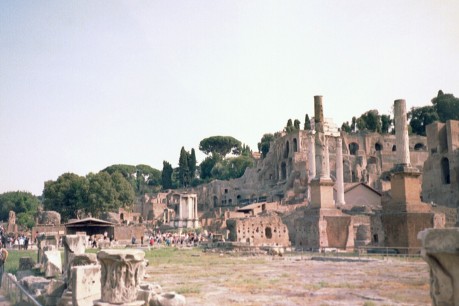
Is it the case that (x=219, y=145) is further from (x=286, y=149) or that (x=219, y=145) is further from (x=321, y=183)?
(x=321, y=183)

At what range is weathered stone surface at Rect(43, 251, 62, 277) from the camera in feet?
46.9

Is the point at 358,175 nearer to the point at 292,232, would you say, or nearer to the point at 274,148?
the point at 274,148

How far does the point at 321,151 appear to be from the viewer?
1006 inches

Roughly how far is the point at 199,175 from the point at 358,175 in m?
48.7

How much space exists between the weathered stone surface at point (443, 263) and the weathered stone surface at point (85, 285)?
6.26m

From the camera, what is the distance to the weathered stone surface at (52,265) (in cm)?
1430

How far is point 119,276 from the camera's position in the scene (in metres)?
7.43

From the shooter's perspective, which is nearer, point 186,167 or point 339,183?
point 339,183

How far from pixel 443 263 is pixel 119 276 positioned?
511 centimetres

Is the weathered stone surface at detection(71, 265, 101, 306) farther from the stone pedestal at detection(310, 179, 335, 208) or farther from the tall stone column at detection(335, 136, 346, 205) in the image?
the tall stone column at detection(335, 136, 346, 205)

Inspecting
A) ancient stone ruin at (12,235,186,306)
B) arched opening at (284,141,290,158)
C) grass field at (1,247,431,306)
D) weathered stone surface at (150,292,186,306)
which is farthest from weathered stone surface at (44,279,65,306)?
arched opening at (284,141,290,158)

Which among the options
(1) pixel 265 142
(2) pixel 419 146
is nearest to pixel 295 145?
(2) pixel 419 146

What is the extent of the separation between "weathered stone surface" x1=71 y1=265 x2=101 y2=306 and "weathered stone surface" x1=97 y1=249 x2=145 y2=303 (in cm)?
112

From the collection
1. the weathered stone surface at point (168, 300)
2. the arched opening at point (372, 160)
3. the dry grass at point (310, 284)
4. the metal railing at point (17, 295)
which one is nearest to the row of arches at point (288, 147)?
the arched opening at point (372, 160)
